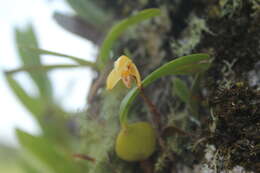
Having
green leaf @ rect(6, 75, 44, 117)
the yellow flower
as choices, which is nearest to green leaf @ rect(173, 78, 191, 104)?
the yellow flower

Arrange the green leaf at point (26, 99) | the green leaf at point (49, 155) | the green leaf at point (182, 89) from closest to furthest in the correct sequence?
the green leaf at point (182, 89), the green leaf at point (49, 155), the green leaf at point (26, 99)

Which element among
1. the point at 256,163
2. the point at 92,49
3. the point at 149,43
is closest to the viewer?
the point at 256,163

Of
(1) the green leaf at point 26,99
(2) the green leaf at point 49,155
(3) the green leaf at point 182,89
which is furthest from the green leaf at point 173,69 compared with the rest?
(1) the green leaf at point 26,99

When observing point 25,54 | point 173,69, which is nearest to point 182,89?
point 173,69

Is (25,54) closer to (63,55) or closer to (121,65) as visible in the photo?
(63,55)

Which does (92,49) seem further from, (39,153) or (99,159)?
(99,159)

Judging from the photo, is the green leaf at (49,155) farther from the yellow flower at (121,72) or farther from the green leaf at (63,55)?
the yellow flower at (121,72)

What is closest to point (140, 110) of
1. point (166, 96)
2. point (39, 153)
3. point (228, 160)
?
point (166, 96)
